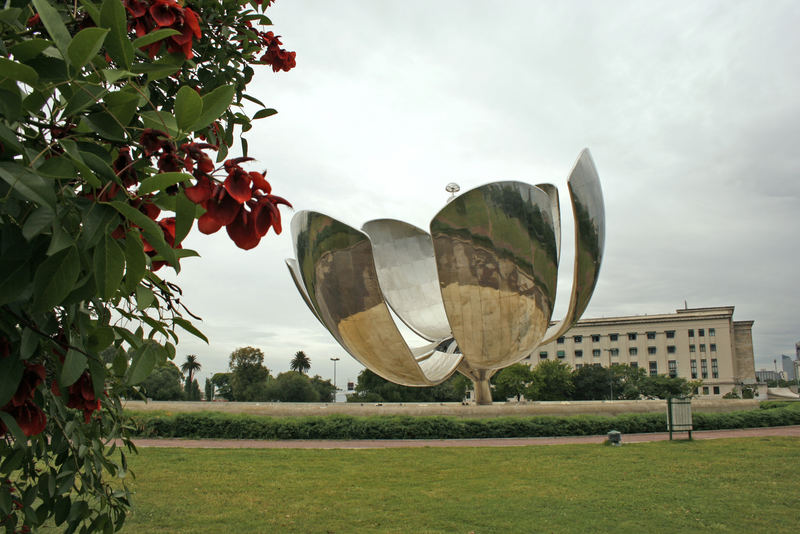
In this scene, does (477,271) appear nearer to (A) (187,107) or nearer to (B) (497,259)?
(B) (497,259)

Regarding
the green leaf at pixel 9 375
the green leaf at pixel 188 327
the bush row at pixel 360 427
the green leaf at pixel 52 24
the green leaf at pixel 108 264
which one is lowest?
the bush row at pixel 360 427

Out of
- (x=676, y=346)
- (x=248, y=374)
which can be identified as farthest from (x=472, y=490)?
(x=676, y=346)

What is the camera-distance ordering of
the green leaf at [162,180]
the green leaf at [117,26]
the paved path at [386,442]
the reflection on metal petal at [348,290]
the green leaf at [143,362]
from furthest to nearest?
the paved path at [386,442] → the reflection on metal petal at [348,290] → the green leaf at [143,362] → the green leaf at [117,26] → the green leaf at [162,180]

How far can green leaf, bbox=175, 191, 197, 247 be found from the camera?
2.73 ft

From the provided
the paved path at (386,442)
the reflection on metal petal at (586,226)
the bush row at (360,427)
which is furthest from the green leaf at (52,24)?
the bush row at (360,427)

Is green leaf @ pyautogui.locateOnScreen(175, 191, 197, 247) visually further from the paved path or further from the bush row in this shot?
the bush row

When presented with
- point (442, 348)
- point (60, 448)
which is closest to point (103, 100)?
point (60, 448)

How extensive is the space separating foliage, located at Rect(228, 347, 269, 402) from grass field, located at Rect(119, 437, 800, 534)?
29.6m

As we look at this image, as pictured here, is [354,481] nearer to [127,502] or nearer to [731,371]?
[127,502]

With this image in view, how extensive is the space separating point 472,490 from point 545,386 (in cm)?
3903

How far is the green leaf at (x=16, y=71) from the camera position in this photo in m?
0.79

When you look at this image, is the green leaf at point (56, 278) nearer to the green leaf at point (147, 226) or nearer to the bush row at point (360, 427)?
the green leaf at point (147, 226)

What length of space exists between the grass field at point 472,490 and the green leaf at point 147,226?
19.3 ft

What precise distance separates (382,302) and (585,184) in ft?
10.5
